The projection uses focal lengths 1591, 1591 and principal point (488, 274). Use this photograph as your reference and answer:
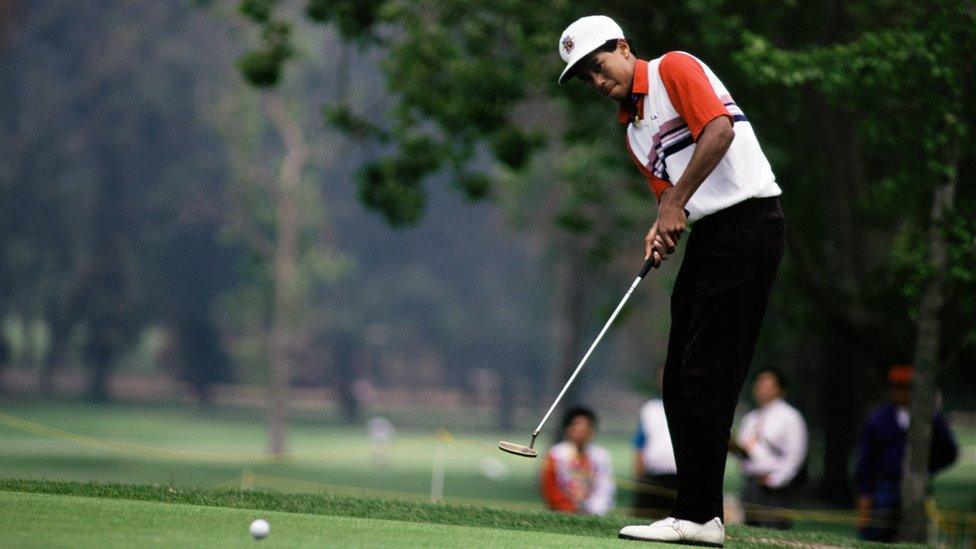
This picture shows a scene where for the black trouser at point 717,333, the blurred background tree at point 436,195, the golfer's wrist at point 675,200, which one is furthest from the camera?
the blurred background tree at point 436,195

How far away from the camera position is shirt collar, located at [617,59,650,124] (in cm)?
625

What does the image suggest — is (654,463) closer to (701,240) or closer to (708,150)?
(701,240)

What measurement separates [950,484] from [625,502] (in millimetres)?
8608

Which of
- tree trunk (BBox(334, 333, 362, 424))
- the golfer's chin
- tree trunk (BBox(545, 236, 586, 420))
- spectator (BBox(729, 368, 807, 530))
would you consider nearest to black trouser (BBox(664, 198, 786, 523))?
the golfer's chin

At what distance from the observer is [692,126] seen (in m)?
6.06

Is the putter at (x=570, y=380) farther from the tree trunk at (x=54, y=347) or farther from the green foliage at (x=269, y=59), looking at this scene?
the tree trunk at (x=54, y=347)

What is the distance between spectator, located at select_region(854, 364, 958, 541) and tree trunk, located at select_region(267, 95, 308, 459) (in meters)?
27.5

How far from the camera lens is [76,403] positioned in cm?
5878

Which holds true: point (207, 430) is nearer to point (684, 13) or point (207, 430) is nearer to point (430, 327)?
A: point (430, 327)

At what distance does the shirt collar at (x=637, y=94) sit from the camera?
20.5 ft

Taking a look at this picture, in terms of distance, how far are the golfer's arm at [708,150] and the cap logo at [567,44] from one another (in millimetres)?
667

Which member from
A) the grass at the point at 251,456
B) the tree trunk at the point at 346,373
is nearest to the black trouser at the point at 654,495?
the grass at the point at 251,456

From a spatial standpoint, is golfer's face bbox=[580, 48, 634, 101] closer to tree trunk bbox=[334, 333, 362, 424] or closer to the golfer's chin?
the golfer's chin

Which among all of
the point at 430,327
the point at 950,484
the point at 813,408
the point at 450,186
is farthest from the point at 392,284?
the point at 450,186
